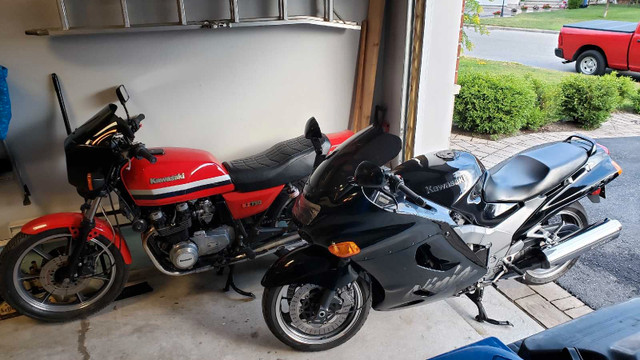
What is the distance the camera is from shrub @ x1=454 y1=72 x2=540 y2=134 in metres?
5.90

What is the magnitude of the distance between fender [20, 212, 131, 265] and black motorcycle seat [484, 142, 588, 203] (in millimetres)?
2097

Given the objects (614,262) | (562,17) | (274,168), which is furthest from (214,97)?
(562,17)

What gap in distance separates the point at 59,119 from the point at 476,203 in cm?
255

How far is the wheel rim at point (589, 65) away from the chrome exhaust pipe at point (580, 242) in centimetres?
661

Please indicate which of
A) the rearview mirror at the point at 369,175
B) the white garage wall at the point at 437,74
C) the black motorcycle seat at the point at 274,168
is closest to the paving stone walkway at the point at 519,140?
the white garage wall at the point at 437,74

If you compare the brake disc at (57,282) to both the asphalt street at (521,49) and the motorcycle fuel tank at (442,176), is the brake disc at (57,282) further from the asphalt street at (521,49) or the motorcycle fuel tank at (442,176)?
the asphalt street at (521,49)

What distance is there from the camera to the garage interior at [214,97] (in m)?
2.65

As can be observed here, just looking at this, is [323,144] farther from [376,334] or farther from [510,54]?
[510,54]

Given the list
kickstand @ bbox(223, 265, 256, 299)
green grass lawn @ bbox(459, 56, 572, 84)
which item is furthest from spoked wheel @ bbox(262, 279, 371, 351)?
green grass lawn @ bbox(459, 56, 572, 84)

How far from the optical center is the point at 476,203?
2340 millimetres

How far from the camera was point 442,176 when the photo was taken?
221cm

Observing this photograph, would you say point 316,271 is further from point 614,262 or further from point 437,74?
point 614,262

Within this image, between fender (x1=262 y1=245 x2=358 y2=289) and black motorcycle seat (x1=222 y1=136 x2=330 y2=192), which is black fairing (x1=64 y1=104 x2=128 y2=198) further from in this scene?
fender (x1=262 y1=245 x2=358 y2=289)

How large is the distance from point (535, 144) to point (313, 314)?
4.33 metres
